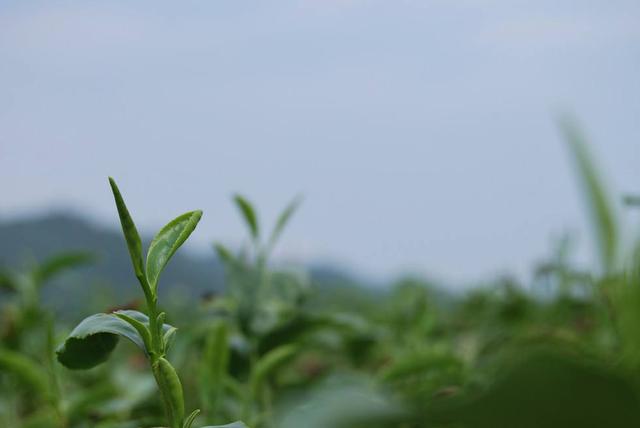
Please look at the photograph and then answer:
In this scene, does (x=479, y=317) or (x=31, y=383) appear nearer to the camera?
(x=31, y=383)

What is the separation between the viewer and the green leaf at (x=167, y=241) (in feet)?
1.95

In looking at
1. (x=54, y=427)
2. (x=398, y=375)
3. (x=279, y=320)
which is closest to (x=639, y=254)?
(x=398, y=375)

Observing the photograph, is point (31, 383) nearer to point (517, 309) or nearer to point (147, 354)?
point (147, 354)

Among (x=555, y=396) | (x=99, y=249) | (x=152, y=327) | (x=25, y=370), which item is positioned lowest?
(x=555, y=396)

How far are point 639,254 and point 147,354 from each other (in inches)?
13.6

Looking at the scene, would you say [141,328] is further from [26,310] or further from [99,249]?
[99,249]

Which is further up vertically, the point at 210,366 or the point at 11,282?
the point at 11,282

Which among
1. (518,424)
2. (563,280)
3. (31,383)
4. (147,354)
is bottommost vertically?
(518,424)

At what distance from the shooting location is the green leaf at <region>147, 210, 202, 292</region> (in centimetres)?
59

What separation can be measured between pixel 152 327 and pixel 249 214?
564 mm

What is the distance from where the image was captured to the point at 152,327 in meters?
0.58

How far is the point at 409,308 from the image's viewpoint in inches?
74.5

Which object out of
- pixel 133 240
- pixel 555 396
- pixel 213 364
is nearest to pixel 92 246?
pixel 213 364

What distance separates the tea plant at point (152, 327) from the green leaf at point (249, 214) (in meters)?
0.47
